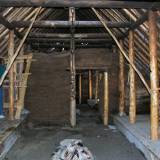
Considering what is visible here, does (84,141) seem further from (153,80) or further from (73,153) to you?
(153,80)

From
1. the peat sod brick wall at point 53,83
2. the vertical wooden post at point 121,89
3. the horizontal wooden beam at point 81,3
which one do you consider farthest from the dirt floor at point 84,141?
the horizontal wooden beam at point 81,3

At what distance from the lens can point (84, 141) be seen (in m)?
7.93

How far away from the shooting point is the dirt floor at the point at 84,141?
6.60 m

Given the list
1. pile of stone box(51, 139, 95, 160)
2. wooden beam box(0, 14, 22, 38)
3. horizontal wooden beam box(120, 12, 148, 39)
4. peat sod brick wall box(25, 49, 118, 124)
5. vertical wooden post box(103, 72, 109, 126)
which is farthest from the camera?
peat sod brick wall box(25, 49, 118, 124)

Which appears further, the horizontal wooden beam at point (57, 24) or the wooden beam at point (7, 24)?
the horizontal wooden beam at point (57, 24)

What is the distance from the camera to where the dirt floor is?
21.7 ft

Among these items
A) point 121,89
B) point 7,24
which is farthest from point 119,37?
point 7,24

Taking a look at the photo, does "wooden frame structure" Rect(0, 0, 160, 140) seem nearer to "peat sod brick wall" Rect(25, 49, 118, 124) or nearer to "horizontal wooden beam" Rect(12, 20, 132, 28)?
"horizontal wooden beam" Rect(12, 20, 132, 28)

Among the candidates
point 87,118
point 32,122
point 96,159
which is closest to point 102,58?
point 87,118

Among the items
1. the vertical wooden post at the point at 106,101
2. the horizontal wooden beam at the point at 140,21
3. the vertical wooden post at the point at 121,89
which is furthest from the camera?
the vertical wooden post at the point at 106,101

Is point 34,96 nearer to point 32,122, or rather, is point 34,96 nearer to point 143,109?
point 32,122

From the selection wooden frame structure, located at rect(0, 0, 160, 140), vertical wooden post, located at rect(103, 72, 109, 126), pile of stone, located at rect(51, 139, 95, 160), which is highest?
wooden frame structure, located at rect(0, 0, 160, 140)

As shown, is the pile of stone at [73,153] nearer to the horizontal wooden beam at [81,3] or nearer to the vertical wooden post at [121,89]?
the horizontal wooden beam at [81,3]

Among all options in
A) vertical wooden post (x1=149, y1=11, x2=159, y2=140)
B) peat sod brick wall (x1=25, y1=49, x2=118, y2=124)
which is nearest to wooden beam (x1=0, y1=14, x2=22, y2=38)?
peat sod brick wall (x1=25, y1=49, x2=118, y2=124)
